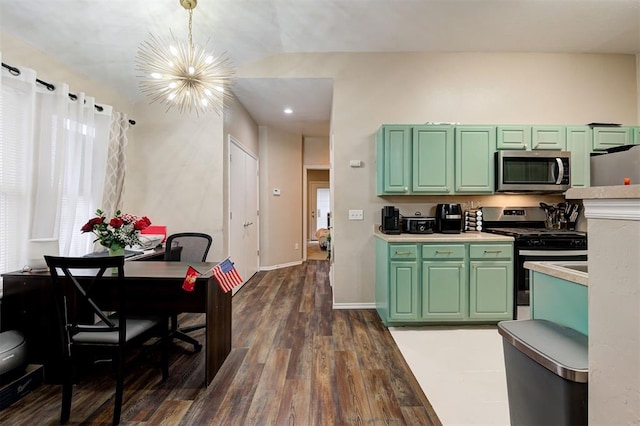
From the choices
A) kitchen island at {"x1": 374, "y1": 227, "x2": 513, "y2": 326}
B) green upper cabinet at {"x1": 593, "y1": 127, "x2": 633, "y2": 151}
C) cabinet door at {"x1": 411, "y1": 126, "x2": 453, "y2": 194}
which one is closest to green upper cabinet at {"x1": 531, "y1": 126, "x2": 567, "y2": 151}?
green upper cabinet at {"x1": 593, "y1": 127, "x2": 633, "y2": 151}

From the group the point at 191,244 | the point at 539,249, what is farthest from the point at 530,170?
the point at 191,244

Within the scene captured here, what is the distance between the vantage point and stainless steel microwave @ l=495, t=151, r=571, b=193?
295 centimetres

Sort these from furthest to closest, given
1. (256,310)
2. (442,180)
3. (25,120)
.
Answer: (256,310), (442,180), (25,120)

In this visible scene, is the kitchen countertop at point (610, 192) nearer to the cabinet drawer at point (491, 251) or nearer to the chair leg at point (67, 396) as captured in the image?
the cabinet drawer at point (491, 251)

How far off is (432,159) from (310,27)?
6.31 feet

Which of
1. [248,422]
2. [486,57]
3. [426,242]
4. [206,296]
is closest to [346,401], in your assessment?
[248,422]

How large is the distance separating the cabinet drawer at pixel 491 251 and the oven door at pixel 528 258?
0.31 ft

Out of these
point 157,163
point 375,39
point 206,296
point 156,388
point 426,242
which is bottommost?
point 156,388

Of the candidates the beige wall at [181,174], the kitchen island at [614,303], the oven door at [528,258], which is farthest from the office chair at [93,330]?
the oven door at [528,258]

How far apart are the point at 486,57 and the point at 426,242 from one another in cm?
245

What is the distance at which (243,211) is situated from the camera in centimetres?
445

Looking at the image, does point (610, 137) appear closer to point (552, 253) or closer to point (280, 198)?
point (552, 253)

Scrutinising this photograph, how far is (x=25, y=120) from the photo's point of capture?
218 centimetres

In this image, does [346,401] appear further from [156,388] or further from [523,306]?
[523,306]
